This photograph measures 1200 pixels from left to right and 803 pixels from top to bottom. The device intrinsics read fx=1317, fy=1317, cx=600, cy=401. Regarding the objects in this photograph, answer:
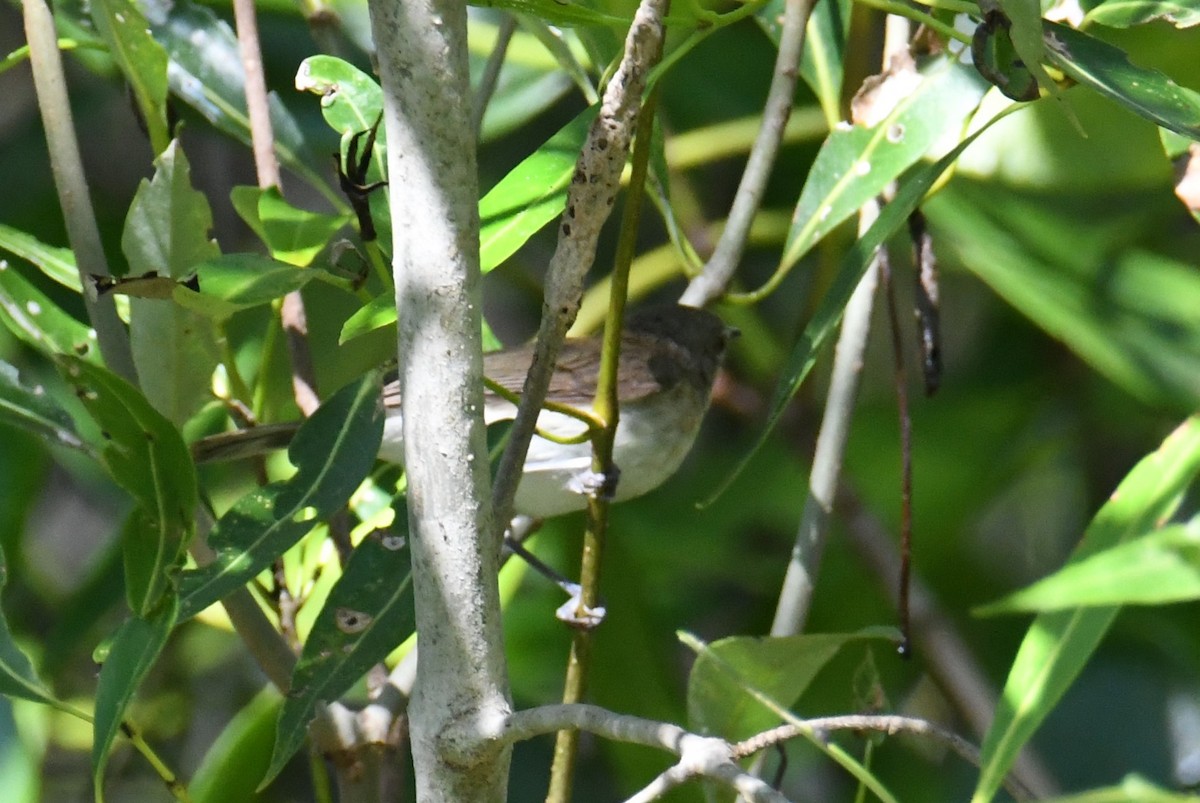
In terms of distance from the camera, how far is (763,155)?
1.57 metres

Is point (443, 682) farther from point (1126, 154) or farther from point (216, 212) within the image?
point (216, 212)

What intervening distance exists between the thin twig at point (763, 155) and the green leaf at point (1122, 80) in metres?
0.49

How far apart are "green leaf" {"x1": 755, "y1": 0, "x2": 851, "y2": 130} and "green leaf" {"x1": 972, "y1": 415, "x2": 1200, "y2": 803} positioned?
3.15 feet

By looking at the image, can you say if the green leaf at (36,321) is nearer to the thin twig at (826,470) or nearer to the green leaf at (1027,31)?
the thin twig at (826,470)

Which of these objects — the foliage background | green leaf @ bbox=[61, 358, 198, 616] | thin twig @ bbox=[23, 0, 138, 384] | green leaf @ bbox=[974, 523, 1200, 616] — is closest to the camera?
green leaf @ bbox=[974, 523, 1200, 616]

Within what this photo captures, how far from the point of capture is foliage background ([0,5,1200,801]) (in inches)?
73.0

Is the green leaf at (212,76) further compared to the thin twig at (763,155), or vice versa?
the green leaf at (212,76)

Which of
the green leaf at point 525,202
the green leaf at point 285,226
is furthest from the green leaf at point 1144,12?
the green leaf at point 285,226

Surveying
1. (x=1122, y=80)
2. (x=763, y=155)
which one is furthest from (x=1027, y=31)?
(x=763, y=155)

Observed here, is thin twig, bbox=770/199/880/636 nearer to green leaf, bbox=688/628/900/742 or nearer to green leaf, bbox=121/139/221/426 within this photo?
green leaf, bbox=688/628/900/742

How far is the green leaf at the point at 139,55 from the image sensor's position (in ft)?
4.30

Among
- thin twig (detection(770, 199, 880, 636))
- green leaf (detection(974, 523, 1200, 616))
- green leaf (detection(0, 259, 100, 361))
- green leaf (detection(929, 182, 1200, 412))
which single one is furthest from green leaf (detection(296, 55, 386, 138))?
Answer: green leaf (detection(929, 182, 1200, 412))

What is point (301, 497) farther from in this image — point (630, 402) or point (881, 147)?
point (630, 402)

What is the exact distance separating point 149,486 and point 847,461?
1.70m
